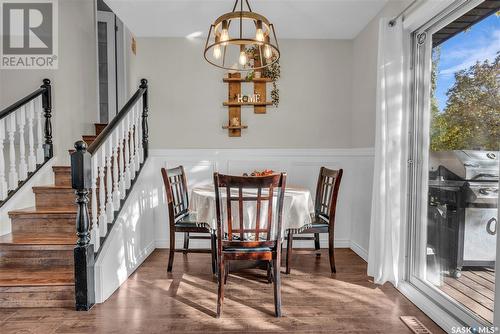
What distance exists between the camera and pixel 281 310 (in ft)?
7.33

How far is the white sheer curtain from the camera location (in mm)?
2537

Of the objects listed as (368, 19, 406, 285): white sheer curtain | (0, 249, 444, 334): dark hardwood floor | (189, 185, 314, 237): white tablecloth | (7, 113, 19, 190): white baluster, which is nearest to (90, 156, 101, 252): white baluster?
(0, 249, 444, 334): dark hardwood floor

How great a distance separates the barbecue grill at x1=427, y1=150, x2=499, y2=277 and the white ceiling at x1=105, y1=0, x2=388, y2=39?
169 cm

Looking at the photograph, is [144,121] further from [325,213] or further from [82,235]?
[325,213]

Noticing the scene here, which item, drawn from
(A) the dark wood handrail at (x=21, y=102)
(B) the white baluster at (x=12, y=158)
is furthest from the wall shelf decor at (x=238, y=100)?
(B) the white baluster at (x=12, y=158)

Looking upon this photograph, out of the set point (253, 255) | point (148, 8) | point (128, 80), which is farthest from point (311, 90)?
point (128, 80)

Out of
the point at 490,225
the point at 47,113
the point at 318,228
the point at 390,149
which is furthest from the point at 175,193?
the point at 490,225

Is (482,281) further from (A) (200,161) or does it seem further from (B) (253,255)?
(A) (200,161)

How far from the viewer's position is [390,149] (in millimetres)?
2553

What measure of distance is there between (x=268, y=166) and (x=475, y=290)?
2.32 m

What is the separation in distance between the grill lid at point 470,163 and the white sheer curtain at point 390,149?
0.30 m

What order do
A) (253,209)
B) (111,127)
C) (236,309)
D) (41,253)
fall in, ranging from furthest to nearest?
(111,127) → (41,253) → (253,209) → (236,309)

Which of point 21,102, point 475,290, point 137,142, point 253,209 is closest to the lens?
point 475,290

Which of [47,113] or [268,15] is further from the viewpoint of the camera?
[47,113]
